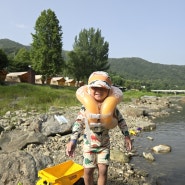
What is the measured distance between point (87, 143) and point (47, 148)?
16.1ft

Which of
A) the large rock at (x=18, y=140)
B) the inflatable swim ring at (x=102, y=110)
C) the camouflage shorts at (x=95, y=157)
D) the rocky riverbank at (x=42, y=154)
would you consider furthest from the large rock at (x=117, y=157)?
the inflatable swim ring at (x=102, y=110)

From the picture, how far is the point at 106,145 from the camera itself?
488cm

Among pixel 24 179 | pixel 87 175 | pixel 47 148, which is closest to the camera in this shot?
pixel 87 175

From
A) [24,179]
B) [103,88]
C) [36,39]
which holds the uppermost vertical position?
[36,39]

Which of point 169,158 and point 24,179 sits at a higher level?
point 24,179

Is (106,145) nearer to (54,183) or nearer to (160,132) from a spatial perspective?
(54,183)

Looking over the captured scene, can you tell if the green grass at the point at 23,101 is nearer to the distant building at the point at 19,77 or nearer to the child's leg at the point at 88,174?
the child's leg at the point at 88,174

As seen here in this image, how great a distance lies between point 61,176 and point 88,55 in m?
62.9

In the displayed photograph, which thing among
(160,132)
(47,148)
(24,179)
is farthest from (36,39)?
(24,179)

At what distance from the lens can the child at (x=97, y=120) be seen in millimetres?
4656

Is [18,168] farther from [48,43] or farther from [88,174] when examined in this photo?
[48,43]

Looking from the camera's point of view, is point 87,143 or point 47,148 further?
point 47,148

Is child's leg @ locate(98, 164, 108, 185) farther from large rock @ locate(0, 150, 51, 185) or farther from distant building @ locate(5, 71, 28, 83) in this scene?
distant building @ locate(5, 71, 28, 83)

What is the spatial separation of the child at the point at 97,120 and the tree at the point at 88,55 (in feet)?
192
